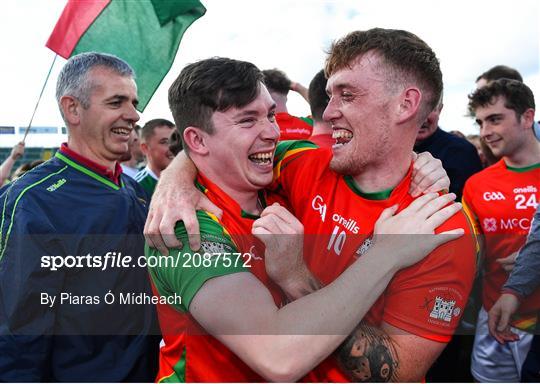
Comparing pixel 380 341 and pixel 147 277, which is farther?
pixel 147 277

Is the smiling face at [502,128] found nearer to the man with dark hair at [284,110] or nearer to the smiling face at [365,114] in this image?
the man with dark hair at [284,110]

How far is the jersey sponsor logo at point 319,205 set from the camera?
2256 mm

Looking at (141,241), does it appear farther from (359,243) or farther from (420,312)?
(420,312)

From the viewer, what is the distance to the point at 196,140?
7.59 feet

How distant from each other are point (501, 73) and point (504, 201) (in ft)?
5.50

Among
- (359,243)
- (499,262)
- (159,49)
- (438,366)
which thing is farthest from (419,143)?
(159,49)

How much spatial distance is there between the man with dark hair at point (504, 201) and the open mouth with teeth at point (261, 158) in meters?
2.29

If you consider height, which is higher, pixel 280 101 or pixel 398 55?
pixel 398 55

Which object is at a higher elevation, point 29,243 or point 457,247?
point 457,247

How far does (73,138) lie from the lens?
3.15m

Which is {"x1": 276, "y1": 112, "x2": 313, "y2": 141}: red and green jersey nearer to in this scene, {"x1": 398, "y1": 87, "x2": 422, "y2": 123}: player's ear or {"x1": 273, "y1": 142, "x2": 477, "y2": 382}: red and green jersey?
{"x1": 273, "y1": 142, "x2": 477, "y2": 382}: red and green jersey

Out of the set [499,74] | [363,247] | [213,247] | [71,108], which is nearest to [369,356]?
[363,247]

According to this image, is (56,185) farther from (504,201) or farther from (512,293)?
(504,201)

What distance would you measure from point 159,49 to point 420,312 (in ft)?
12.4
